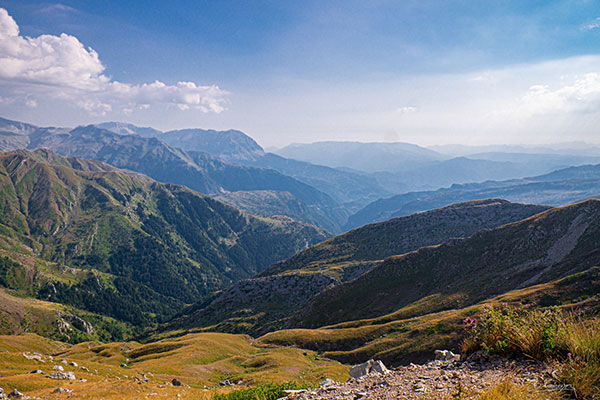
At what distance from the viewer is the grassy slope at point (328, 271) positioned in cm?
14175

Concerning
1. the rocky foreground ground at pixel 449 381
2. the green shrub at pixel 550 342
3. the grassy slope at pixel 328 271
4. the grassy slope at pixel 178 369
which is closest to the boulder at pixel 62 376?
the grassy slope at pixel 178 369

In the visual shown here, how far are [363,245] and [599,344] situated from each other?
633ft

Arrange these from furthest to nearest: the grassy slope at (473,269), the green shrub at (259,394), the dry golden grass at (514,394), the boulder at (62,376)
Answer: the grassy slope at (473,269) < the boulder at (62,376) < the green shrub at (259,394) < the dry golden grass at (514,394)

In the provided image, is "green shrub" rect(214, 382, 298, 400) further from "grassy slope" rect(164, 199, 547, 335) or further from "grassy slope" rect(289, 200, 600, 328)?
"grassy slope" rect(164, 199, 547, 335)

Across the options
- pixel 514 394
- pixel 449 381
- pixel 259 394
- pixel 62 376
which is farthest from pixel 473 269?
pixel 514 394

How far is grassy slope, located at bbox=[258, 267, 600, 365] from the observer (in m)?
44.6

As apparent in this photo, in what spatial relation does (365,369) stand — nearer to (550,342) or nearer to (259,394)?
(259,394)

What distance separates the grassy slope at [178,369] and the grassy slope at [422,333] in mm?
5103

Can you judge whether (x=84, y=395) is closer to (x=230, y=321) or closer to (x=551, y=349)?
(x=551, y=349)

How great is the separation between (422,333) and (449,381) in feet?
149

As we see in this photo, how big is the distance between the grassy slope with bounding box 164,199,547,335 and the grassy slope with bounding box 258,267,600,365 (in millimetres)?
58369

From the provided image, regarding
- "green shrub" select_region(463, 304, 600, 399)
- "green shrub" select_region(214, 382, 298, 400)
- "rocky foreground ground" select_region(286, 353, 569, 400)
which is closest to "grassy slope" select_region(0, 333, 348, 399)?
"green shrub" select_region(214, 382, 298, 400)

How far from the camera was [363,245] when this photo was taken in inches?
7751

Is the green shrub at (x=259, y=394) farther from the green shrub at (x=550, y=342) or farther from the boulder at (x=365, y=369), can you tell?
the boulder at (x=365, y=369)
